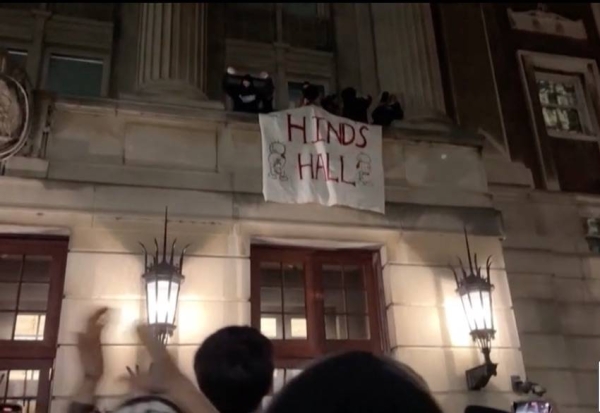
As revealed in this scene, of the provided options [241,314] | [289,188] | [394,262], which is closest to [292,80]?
[289,188]

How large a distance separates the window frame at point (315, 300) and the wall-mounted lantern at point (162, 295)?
0.95 m

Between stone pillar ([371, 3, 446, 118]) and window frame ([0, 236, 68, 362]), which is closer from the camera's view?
window frame ([0, 236, 68, 362])

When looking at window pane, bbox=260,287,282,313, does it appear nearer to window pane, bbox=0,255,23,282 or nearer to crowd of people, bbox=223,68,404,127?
crowd of people, bbox=223,68,404,127

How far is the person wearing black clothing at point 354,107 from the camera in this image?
809 cm

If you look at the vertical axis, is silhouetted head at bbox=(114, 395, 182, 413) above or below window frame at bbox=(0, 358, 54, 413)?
below

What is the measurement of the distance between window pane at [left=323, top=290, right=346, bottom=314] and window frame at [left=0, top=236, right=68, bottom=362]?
9.30 ft

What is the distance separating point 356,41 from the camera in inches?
428

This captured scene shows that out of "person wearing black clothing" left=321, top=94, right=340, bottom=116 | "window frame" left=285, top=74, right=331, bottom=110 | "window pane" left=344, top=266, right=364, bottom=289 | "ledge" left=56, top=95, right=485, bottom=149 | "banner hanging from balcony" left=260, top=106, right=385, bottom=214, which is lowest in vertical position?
"window pane" left=344, top=266, right=364, bottom=289

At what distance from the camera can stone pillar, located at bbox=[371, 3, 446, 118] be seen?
29.1 feet

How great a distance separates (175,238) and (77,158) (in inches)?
55.3

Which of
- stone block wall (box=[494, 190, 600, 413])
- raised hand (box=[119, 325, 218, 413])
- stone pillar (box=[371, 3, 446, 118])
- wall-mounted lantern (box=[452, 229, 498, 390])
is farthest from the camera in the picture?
stone pillar (box=[371, 3, 446, 118])

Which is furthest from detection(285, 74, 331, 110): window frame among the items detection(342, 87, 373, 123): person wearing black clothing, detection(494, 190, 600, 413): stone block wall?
detection(494, 190, 600, 413): stone block wall

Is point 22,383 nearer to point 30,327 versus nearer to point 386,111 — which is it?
point 30,327

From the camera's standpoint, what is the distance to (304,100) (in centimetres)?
Answer: 796
